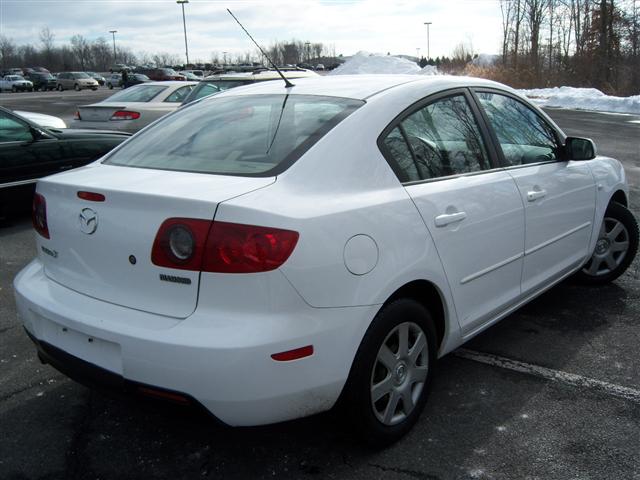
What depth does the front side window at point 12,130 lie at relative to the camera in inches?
272

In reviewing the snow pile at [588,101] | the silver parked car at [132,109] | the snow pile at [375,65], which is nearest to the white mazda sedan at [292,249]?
the silver parked car at [132,109]

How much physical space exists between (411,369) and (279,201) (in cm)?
103

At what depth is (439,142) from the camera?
10.2ft

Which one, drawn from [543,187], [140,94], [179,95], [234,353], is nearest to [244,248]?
[234,353]

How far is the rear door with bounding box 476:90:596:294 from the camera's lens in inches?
139

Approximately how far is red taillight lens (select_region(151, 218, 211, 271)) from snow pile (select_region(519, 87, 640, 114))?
24.0m

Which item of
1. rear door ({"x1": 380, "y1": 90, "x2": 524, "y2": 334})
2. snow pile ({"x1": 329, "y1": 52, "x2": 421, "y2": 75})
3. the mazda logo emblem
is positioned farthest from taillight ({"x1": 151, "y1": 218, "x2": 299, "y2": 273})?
snow pile ({"x1": 329, "y1": 52, "x2": 421, "y2": 75})

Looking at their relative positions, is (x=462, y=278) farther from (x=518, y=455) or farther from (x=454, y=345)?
(x=518, y=455)

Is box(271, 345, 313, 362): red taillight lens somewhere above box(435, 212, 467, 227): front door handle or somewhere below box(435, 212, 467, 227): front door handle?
below

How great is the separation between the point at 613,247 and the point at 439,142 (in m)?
2.39

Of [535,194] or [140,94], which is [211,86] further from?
[535,194]

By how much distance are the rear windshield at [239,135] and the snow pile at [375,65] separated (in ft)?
143

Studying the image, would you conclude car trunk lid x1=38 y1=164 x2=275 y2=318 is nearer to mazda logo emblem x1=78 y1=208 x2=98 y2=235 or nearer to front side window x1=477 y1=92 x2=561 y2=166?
mazda logo emblem x1=78 y1=208 x2=98 y2=235

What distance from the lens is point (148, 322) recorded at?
7.59 ft
